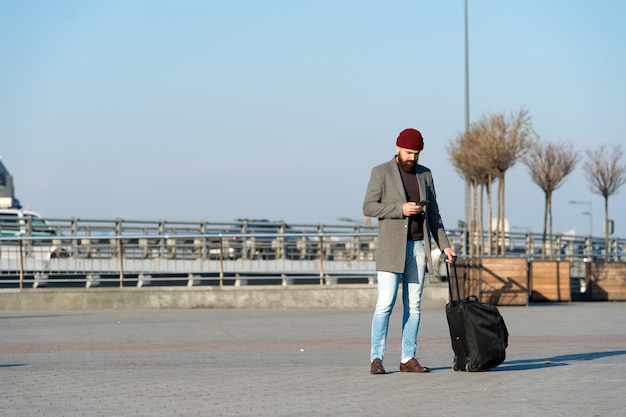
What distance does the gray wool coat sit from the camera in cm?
910

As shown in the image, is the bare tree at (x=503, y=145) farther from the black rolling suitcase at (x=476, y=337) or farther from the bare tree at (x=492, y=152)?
the black rolling suitcase at (x=476, y=337)

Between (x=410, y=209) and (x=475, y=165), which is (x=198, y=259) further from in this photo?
(x=410, y=209)

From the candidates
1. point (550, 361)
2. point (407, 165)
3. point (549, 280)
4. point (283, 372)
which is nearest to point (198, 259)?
point (549, 280)

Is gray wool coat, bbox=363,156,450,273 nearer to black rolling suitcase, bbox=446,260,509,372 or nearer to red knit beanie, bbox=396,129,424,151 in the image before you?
red knit beanie, bbox=396,129,424,151

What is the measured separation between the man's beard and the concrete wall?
383 inches

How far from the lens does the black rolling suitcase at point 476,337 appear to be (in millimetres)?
9094

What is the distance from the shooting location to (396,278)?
9.23 m

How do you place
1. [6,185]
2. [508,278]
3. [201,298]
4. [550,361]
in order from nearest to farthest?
[550,361], [201,298], [508,278], [6,185]

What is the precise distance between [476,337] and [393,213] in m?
1.13

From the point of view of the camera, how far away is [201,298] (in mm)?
18750

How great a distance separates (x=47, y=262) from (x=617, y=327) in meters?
12.4

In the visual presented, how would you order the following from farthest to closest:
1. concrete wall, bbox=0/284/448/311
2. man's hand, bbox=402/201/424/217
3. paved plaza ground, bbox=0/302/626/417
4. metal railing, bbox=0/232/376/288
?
metal railing, bbox=0/232/376/288
concrete wall, bbox=0/284/448/311
man's hand, bbox=402/201/424/217
paved plaza ground, bbox=0/302/626/417

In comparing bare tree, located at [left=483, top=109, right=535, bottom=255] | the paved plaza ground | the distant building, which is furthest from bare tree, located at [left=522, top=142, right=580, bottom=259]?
the distant building

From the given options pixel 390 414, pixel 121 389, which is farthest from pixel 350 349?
pixel 390 414
